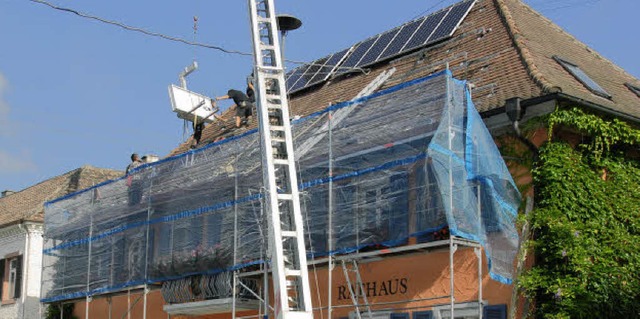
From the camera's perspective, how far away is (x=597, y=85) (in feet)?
57.3

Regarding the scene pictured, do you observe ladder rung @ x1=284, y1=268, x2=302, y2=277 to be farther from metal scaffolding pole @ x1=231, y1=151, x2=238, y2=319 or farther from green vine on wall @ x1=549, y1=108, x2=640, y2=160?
green vine on wall @ x1=549, y1=108, x2=640, y2=160

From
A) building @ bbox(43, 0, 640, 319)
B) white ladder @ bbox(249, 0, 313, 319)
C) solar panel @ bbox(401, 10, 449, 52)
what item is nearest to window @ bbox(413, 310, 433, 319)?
building @ bbox(43, 0, 640, 319)

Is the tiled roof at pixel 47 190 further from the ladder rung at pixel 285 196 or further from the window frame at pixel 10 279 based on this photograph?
the ladder rung at pixel 285 196

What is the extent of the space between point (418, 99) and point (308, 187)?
2.60 m

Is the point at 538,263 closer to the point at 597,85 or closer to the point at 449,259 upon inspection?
the point at 449,259

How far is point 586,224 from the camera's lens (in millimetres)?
14945

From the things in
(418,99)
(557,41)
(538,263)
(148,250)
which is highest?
(557,41)

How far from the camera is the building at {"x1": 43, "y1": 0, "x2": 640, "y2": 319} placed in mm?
15008

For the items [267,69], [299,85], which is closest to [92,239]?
[299,85]

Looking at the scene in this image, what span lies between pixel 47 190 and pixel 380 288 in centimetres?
1928

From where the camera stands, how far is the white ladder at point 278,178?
41.2ft


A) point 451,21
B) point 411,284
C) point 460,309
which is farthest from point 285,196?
point 451,21

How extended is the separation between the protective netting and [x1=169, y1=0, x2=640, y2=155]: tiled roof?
1.55 meters

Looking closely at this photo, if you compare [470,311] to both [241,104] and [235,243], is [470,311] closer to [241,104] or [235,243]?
[235,243]
